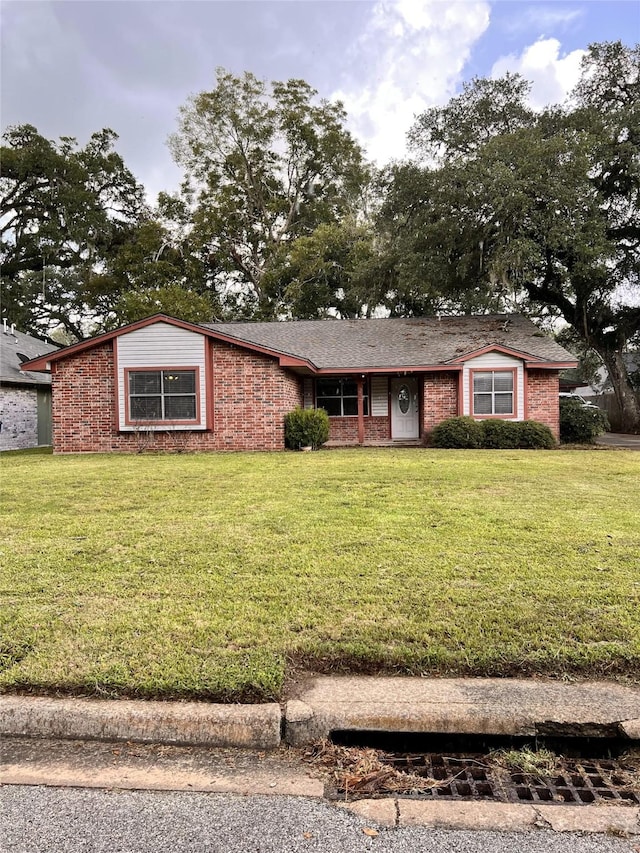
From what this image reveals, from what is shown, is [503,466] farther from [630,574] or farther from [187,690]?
[187,690]

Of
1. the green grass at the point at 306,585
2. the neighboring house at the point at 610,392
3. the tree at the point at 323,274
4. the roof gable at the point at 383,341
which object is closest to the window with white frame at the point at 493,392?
the roof gable at the point at 383,341

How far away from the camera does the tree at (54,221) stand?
2942cm

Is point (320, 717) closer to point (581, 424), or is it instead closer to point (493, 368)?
point (493, 368)

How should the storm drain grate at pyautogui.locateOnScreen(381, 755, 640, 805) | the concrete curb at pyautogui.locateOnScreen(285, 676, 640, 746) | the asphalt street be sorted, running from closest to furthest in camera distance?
the asphalt street, the storm drain grate at pyautogui.locateOnScreen(381, 755, 640, 805), the concrete curb at pyautogui.locateOnScreen(285, 676, 640, 746)

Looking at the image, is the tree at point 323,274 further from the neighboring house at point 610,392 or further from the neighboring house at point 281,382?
the neighboring house at point 610,392

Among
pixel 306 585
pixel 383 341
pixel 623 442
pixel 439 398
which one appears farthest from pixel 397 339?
pixel 306 585

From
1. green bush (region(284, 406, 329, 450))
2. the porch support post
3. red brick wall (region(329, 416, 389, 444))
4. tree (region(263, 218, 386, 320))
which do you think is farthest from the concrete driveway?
tree (region(263, 218, 386, 320))

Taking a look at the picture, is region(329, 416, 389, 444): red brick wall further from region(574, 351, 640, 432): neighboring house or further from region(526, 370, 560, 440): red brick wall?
region(574, 351, 640, 432): neighboring house

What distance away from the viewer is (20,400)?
17703mm

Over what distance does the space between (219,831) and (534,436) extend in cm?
1373

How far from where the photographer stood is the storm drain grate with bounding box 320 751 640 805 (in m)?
1.87

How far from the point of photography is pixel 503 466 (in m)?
9.66

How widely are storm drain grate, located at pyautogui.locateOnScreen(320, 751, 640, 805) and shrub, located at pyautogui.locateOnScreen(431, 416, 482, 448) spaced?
12.3 meters

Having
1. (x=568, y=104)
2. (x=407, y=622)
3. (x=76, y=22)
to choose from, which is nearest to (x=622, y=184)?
(x=568, y=104)
